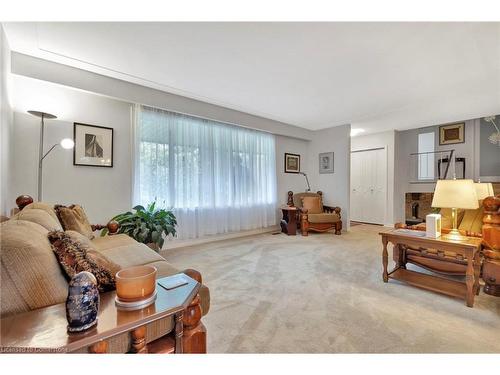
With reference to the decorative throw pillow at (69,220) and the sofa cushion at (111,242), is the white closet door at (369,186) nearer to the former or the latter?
the sofa cushion at (111,242)

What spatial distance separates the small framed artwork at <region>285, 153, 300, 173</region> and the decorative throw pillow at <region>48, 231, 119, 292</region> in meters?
4.54

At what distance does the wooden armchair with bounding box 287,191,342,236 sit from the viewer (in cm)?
452

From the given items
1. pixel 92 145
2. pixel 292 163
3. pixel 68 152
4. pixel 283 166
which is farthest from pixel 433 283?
pixel 68 152

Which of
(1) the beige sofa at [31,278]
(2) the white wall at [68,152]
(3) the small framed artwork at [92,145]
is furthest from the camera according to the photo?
(3) the small framed artwork at [92,145]

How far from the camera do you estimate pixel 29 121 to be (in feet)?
8.30

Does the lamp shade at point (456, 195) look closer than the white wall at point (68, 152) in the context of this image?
Yes

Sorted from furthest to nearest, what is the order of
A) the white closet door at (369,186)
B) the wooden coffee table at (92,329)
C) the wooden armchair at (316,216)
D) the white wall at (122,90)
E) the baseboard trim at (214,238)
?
the white closet door at (369,186), the wooden armchair at (316,216), the baseboard trim at (214,238), the white wall at (122,90), the wooden coffee table at (92,329)

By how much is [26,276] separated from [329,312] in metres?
1.83

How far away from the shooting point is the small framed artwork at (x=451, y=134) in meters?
4.76

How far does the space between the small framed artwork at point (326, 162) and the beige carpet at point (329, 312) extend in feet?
8.78

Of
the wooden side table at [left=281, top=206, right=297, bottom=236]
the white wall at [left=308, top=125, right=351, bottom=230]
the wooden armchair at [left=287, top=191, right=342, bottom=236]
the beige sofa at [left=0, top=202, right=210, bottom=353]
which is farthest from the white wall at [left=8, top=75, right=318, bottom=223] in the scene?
the white wall at [left=308, top=125, right=351, bottom=230]

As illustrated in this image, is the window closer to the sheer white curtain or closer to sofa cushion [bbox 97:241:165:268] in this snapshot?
the sheer white curtain

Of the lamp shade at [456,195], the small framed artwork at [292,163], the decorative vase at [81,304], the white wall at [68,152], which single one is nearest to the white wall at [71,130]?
the white wall at [68,152]

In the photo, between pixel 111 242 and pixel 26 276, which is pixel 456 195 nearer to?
pixel 26 276
